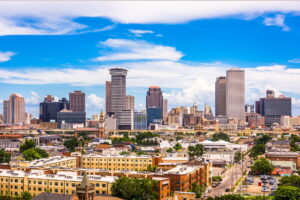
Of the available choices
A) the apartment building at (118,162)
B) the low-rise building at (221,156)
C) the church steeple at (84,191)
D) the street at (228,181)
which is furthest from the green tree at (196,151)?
the church steeple at (84,191)

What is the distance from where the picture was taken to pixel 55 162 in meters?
81.8

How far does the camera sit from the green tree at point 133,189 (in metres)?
55.1

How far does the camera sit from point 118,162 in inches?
3622

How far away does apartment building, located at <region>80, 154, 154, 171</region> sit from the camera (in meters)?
89.1

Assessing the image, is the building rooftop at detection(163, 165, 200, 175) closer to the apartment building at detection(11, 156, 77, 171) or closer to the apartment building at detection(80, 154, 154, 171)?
the apartment building at detection(80, 154, 154, 171)

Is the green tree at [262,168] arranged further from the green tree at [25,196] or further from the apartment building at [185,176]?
the green tree at [25,196]

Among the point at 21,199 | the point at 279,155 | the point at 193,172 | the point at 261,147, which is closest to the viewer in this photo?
the point at 21,199

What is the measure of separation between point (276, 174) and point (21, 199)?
185 ft

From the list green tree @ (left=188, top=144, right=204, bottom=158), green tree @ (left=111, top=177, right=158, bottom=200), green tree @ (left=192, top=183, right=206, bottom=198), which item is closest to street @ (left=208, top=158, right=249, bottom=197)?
green tree @ (left=192, top=183, right=206, bottom=198)

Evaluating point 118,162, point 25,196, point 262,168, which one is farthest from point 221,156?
point 25,196

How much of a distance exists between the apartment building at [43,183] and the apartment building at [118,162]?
26452mm

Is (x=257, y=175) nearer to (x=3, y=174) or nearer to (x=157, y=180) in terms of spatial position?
(x=157, y=180)

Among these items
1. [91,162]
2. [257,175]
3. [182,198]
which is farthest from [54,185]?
[257,175]

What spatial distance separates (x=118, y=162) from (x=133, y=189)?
3700cm
